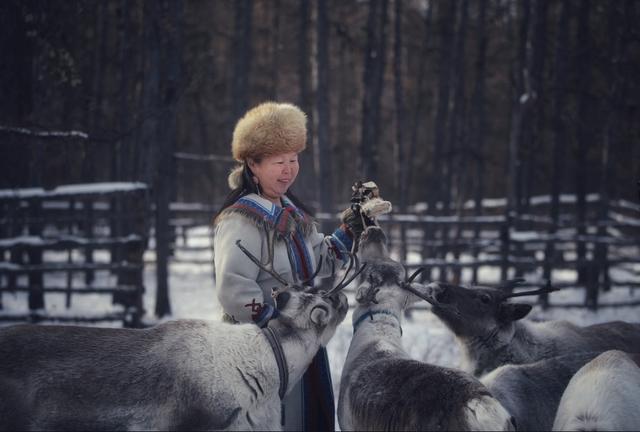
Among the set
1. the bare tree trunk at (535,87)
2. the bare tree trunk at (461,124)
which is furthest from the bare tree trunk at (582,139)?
the bare tree trunk at (461,124)

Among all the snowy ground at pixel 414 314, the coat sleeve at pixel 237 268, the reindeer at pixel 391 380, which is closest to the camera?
the reindeer at pixel 391 380

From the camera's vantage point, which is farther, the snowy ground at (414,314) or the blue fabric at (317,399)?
the snowy ground at (414,314)

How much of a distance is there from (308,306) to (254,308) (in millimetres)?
320

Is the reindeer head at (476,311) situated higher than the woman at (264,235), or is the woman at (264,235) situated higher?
the woman at (264,235)

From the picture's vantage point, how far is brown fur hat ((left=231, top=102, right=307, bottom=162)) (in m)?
3.54

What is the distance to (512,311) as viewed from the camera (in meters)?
4.23

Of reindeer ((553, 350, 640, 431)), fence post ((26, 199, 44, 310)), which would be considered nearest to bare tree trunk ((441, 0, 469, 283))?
fence post ((26, 199, 44, 310))

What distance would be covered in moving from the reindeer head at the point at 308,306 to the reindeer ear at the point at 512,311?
1.66 metres

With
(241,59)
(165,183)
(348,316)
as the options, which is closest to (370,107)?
(241,59)

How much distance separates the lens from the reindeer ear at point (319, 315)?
9.61 feet

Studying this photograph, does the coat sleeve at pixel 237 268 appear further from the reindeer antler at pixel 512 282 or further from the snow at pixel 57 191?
the snow at pixel 57 191

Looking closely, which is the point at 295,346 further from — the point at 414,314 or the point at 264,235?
the point at 414,314

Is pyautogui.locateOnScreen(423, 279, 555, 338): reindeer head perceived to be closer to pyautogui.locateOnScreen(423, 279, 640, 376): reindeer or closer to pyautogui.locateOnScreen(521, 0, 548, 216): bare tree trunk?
pyautogui.locateOnScreen(423, 279, 640, 376): reindeer

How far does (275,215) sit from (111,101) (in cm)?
1730
